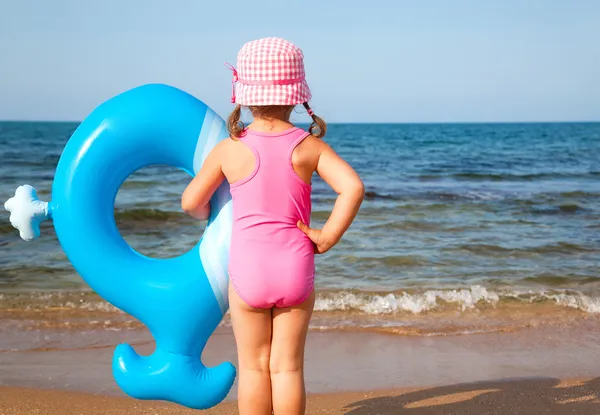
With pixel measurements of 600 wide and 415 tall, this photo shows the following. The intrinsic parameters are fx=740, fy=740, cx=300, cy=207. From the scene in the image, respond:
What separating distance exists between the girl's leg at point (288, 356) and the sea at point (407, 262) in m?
2.43

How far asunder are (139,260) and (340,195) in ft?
3.08

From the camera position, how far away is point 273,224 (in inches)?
96.0

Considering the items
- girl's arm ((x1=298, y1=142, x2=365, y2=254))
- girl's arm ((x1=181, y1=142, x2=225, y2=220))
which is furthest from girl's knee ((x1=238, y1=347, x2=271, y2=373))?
girl's arm ((x1=181, y1=142, x2=225, y2=220))

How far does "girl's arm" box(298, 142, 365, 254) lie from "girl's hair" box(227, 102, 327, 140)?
0.07 metres

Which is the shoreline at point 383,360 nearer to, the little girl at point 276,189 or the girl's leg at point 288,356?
the girl's leg at point 288,356

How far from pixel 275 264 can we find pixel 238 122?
0.49 metres

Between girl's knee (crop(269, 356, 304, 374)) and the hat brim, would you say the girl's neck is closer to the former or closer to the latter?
the hat brim

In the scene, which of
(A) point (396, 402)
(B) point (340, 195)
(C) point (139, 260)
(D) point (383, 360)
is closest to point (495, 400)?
(A) point (396, 402)

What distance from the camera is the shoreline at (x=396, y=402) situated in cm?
352

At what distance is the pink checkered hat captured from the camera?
2.40 meters

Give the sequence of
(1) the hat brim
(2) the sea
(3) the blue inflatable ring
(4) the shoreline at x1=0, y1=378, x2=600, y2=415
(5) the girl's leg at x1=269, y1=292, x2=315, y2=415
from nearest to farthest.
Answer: (1) the hat brim < (5) the girl's leg at x1=269, y1=292, x2=315, y2=415 < (3) the blue inflatable ring < (4) the shoreline at x1=0, y1=378, x2=600, y2=415 < (2) the sea

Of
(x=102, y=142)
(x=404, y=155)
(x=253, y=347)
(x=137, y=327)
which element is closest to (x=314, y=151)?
(x=253, y=347)

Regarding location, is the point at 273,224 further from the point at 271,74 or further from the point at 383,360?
the point at 383,360

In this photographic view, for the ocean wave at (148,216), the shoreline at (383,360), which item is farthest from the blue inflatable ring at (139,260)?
the ocean wave at (148,216)
